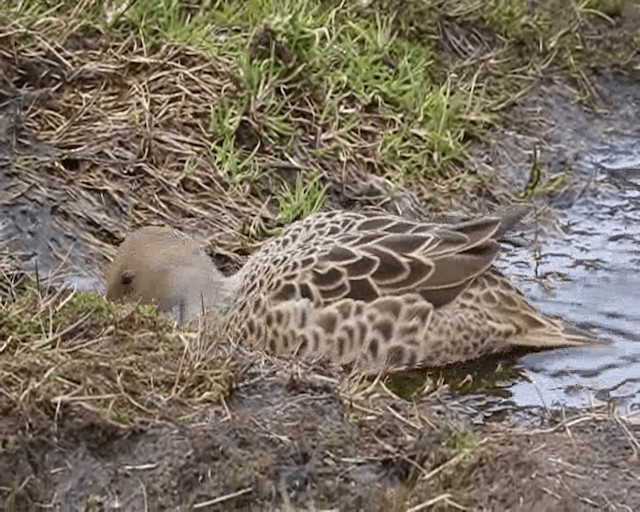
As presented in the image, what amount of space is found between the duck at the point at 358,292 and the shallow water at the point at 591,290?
0.19m

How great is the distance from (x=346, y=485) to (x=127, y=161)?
3534 millimetres

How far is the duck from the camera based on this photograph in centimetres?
763

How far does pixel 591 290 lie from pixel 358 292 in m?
1.42

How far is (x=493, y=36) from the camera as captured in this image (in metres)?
11.1

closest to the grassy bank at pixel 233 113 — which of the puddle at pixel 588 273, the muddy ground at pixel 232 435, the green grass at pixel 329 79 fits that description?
the green grass at pixel 329 79

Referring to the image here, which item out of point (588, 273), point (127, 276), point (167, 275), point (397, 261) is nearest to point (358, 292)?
point (397, 261)

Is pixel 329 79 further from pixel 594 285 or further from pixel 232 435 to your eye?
pixel 232 435

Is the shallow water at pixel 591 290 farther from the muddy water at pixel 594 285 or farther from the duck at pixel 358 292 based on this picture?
the duck at pixel 358 292

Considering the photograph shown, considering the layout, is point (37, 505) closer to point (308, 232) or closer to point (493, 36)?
point (308, 232)

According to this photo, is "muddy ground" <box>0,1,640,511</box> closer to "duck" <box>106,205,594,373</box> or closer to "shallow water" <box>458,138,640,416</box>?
"duck" <box>106,205,594,373</box>

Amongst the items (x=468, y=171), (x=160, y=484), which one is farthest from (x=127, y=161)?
(x=160, y=484)

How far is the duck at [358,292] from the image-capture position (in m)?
7.63

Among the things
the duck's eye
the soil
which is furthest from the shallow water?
the duck's eye

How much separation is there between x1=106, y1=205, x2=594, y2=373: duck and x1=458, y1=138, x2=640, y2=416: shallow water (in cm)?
19
